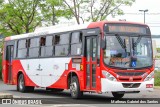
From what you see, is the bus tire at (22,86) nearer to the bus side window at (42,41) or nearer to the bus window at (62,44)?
the bus side window at (42,41)

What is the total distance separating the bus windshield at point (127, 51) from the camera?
58.5ft

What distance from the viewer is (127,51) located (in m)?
18.1

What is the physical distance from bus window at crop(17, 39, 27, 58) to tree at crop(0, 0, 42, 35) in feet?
55.5

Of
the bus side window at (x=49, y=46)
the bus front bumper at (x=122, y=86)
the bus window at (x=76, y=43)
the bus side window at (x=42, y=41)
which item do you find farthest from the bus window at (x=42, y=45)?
the bus front bumper at (x=122, y=86)

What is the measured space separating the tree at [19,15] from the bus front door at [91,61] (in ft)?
80.8

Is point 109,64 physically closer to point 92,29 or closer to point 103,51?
point 103,51

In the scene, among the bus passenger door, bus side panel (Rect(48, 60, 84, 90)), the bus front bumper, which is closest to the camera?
the bus front bumper

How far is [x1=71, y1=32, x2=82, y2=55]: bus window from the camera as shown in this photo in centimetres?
1947

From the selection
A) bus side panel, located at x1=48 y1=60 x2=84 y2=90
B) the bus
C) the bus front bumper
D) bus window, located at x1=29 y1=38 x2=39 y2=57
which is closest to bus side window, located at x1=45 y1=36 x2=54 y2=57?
the bus

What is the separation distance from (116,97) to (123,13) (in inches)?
825

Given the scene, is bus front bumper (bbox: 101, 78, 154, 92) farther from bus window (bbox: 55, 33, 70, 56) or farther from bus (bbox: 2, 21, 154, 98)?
bus window (bbox: 55, 33, 70, 56)

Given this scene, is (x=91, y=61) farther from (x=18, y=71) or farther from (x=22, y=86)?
(x=18, y=71)

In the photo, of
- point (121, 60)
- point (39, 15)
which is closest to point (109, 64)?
point (121, 60)

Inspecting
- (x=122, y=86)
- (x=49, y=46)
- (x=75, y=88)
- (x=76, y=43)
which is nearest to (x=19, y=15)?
(x=49, y=46)
